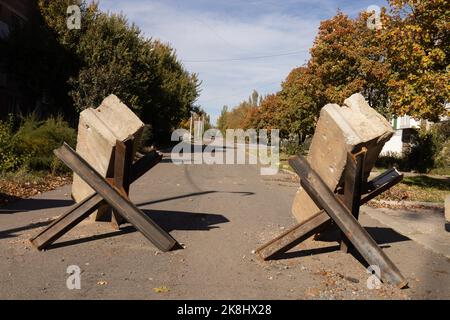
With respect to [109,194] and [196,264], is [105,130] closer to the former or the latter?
[109,194]

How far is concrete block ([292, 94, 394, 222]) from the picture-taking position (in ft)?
18.7

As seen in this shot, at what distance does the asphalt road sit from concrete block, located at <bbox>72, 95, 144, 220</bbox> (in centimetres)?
106

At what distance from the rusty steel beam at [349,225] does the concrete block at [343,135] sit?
0.41 meters

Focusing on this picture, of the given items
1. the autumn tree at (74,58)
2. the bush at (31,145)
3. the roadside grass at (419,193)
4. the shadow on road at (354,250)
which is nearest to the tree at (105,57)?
the autumn tree at (74,58)

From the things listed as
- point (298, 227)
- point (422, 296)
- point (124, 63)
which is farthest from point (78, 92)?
point (422, 296)

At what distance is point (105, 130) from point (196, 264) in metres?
2.16

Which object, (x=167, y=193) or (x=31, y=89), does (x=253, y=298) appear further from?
(x=31, y=89)

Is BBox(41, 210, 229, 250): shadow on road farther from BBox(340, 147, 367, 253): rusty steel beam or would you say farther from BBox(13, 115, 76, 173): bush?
BBox(13, 115, 76, 173): bush

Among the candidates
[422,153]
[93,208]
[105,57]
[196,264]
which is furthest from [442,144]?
[93,208]

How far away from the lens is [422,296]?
16.0 feet

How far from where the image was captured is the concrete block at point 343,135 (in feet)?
18.7

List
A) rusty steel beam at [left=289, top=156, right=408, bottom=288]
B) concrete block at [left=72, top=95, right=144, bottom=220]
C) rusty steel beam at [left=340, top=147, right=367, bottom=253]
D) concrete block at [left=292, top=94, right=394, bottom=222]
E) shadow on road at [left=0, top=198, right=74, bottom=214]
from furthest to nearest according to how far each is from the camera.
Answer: shadow on road at [left=0, top=198, right=74, bottom=214], concrete block at [left=72, top=95, right=144, bottom=220], concrete block at [left=292, top=94, right=394, bottom=222], rusty steel beam at [left=340, top=147, right=367, bottom=253], rusty steel beam at [left=289, top=156, right=408, bottom=288]

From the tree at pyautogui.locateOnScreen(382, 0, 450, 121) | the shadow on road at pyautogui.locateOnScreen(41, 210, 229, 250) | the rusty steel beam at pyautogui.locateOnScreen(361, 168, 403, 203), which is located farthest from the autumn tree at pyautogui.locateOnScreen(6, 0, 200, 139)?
the rusty steel beam at pyautogui.locateOnScreen(361, 168, 403, 203)
